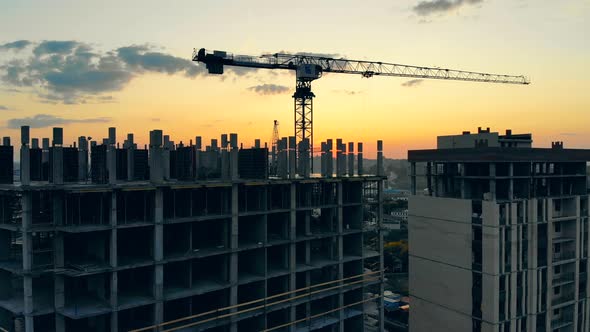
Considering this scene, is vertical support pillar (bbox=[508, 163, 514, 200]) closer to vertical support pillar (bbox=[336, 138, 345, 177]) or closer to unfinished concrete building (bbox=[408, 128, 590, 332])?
unfinished concrete building (bbox=[408, 128, 590, 332])

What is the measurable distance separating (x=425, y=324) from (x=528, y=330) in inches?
429

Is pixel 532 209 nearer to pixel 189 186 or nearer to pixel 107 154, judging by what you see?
pixel 189 186

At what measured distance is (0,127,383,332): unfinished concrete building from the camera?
106ft

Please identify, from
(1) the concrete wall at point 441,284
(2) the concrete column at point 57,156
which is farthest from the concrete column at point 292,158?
(1) the concrete wall at point 441,284

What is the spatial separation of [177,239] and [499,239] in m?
31.7

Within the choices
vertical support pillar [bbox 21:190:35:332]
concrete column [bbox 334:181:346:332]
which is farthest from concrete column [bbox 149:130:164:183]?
A: concrete column [bbox 334:181:346:332]

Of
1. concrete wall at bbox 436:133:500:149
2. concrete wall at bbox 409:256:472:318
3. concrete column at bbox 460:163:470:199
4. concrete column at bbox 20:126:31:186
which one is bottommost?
concrete wall at bbox 409:256:472:318

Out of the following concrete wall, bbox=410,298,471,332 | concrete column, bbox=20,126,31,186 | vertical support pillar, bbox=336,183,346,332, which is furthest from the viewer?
concrete wall, bbox=410,298,471,332

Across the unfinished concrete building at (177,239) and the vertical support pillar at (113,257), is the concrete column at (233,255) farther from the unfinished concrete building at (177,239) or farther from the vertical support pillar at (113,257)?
the vertical support pillar at (113,257)

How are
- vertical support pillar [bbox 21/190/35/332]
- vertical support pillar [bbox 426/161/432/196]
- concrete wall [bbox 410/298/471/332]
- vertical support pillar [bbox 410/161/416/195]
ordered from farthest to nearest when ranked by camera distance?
vertical support pillar [bbox 410/161/416/195] < vertical support pillar [bbox 426/161/432/196] < concrete wall [bbox 410/298/471/332] < vertical support pillar [bbox 21/190/35/332]

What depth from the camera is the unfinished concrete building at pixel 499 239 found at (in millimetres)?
45750

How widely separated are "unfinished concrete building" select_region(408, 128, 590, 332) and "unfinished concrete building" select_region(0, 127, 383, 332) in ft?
22.3

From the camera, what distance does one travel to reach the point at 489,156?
45406 mm

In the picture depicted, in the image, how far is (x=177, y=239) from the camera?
129ft
